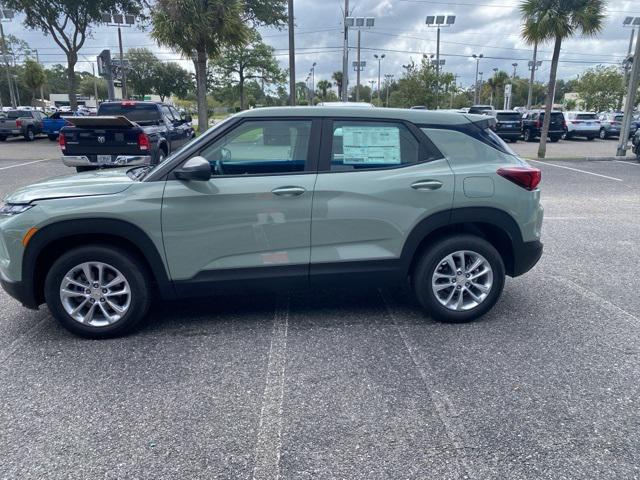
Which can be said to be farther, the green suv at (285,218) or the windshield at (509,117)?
the windshield at (509,117)

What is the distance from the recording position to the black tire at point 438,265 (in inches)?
166

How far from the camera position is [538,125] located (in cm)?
2778

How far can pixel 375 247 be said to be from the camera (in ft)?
13.6

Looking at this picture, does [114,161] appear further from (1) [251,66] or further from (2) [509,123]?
(1) [251,66]

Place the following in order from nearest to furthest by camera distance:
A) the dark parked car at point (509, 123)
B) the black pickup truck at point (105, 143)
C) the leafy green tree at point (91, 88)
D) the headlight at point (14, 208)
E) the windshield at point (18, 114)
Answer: the headlight at point (14, 208) → the black pickup truck at point (105, 143) → the windshield at point (18, 114) → the dark parked car at point (509, 123) → the leafy green tree at point (91, 88)

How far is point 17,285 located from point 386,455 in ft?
9.84

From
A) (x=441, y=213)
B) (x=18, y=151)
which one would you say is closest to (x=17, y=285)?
(x=441, y=213)

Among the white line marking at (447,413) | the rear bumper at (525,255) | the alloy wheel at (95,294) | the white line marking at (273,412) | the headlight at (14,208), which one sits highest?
the headlight at (14,208)

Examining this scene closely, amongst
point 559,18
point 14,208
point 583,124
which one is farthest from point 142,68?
point 14,208

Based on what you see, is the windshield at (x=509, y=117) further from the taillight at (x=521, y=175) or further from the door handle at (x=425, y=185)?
the door handle at (x=425, y=185)

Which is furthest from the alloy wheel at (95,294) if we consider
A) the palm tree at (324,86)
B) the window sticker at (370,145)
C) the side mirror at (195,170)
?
the palm tree at (324,86)

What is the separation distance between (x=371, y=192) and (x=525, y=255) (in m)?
1.48

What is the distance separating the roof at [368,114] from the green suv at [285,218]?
0.04ft

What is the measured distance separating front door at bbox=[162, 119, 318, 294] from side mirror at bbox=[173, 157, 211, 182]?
83 mm
